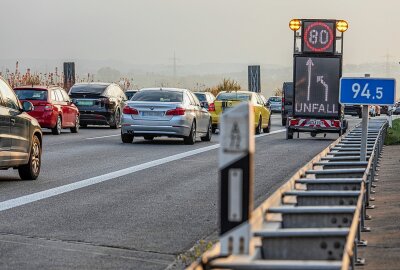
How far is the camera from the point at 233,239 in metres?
5.82

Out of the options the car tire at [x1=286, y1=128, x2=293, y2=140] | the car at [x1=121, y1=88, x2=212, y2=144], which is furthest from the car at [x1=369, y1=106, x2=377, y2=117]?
the car at [x1=121, y1=88, x2=212, y2=144]

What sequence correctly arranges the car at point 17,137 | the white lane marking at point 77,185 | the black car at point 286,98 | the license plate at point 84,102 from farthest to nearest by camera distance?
the black car at point 286,98 → the license plate at point 84,102 → the car at point 17,137 → the white lane marking at point 77,185

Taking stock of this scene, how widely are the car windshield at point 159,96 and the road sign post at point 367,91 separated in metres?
13.9

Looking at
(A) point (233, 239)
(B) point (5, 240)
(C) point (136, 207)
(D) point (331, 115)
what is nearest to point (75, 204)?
(C) point (136, 207)

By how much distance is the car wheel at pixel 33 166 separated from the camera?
16.5m

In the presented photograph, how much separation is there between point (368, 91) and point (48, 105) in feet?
65.1

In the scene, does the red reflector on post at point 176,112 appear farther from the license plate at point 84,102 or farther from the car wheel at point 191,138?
the license plate at point 84,102

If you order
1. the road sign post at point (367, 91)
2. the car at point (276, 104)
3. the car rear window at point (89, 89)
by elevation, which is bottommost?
the car at point (276, 104)

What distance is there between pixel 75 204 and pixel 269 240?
22.1ft

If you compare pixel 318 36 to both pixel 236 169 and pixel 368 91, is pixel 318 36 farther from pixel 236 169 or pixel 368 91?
pixel 236 169

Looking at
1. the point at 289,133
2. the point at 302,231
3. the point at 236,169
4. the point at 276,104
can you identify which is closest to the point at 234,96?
the point at 289,133

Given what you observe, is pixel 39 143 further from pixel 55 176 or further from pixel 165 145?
A: pixel 165 145

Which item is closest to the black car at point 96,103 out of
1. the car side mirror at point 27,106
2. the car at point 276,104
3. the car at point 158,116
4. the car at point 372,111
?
the car at point 158,116

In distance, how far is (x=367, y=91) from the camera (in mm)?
14391
